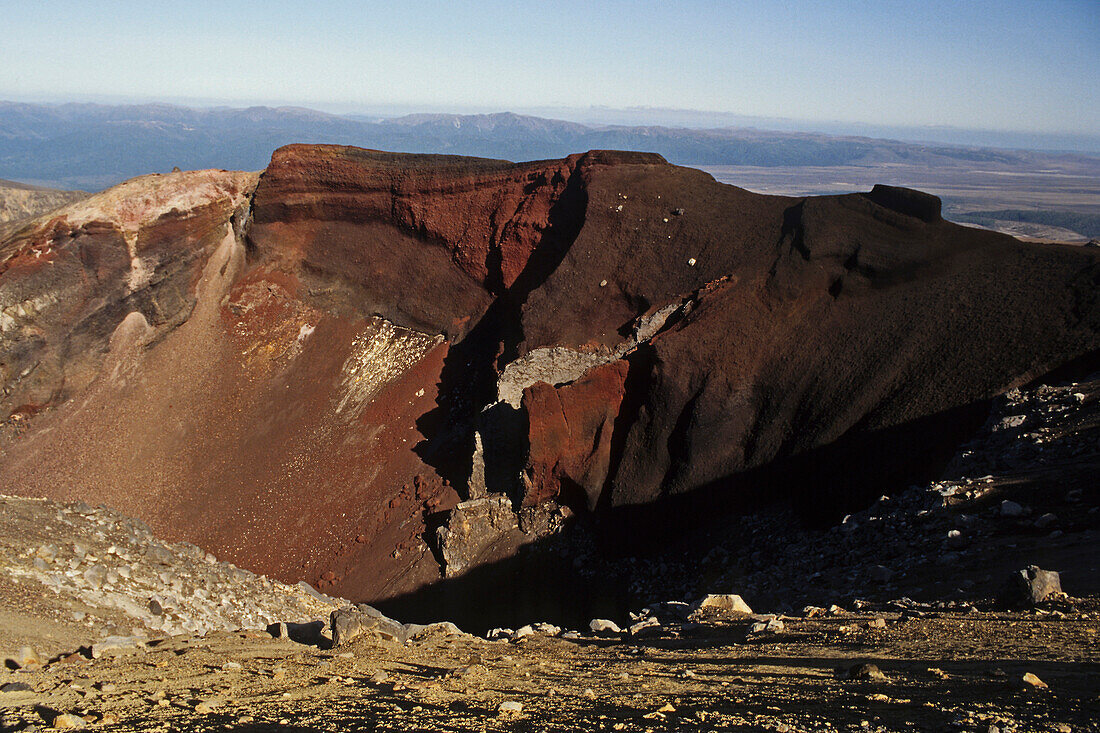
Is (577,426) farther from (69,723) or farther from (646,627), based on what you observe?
(69,723)

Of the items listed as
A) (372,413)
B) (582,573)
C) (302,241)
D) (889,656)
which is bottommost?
(582,573)

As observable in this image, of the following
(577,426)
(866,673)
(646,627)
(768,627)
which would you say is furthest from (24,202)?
(866,673)

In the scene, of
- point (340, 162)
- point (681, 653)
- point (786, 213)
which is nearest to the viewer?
point (681, 653)

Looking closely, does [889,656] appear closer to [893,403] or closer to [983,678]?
[983,678]

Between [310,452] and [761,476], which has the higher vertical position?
[761,476]

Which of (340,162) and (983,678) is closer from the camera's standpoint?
(983,678)

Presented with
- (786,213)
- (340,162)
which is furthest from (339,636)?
(340,162)
